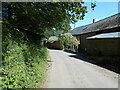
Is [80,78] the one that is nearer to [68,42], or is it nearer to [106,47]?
[106,47]

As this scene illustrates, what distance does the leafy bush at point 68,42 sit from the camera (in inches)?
1023

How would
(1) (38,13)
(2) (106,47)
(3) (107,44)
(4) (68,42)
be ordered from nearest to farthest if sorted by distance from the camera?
1. (1) (38,13)
2. (3) (107,44)
3. (2) (106,47)
4. (4) (68,42)

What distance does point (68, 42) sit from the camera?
86.9 feet

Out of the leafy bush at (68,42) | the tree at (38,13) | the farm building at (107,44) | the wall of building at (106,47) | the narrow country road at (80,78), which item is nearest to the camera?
the narrow country road at (80,78)

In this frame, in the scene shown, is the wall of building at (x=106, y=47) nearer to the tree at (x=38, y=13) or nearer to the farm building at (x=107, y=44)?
the farm building at (x=107, y=44)

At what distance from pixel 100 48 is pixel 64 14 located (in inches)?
402

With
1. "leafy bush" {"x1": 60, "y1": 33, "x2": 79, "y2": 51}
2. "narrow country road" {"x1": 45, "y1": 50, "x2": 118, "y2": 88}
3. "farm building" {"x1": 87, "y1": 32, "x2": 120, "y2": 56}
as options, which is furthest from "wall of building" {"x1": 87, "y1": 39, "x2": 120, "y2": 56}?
"leafy bush" {"x1": 60, "y1": 33, "x2": 79, "y2": 51}

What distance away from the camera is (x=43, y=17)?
7875 mm

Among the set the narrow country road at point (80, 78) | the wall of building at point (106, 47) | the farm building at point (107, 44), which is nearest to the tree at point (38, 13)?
the narrow country road at point (80, 78)

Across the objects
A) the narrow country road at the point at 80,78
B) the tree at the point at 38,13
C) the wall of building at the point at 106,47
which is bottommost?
the narrow country road at the point at 80,78

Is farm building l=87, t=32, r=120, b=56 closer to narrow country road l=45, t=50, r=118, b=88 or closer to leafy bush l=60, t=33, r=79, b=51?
narrow country road l=45, t=50, r=118, b=88

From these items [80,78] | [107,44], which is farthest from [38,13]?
[107,44]

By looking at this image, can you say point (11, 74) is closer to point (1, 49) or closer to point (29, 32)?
point (1, 49)

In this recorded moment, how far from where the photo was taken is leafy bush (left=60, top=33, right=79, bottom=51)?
26.0m
